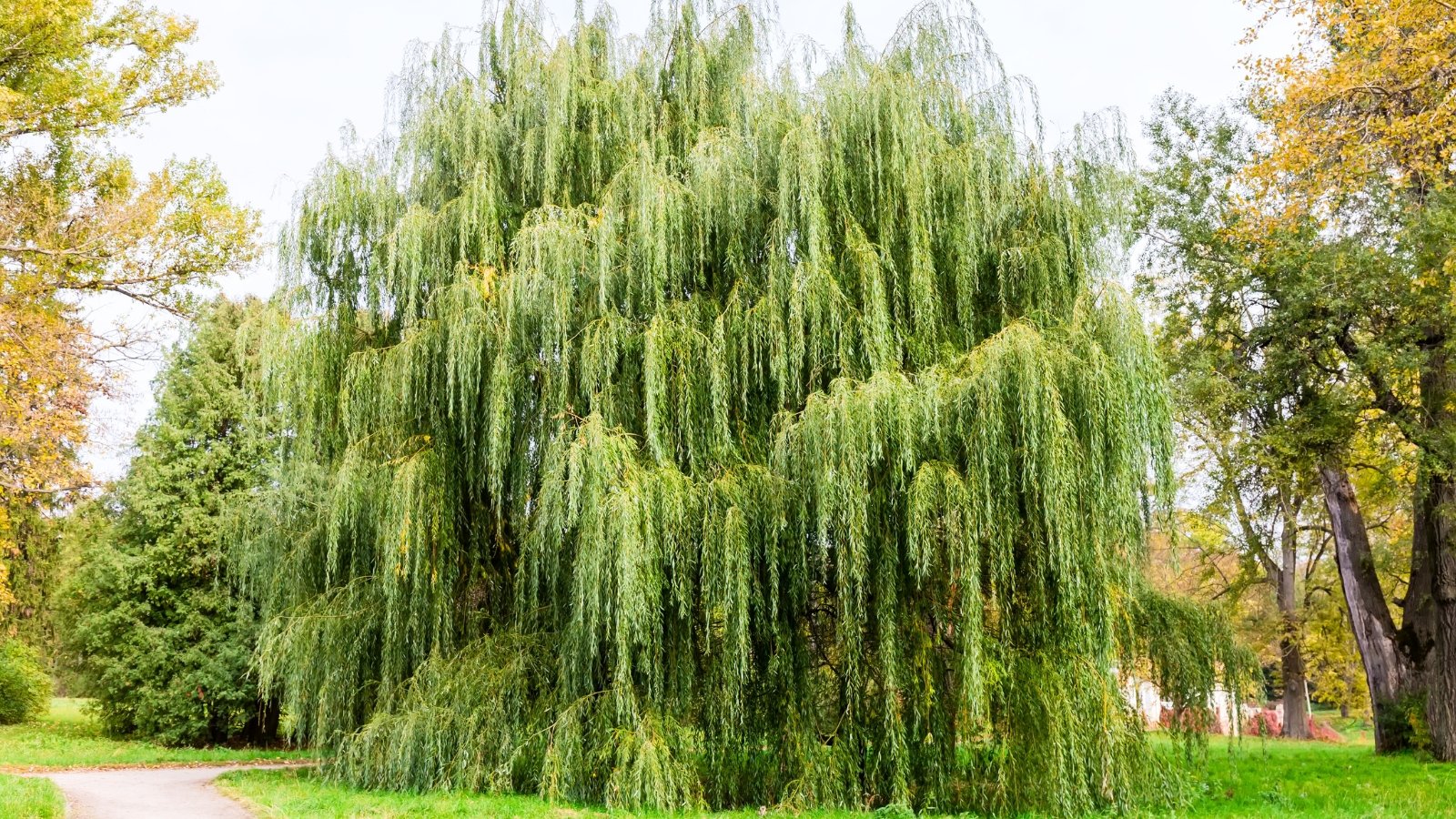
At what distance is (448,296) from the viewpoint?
9.70 m

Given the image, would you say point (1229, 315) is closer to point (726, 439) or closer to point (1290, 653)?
point (726, 439)

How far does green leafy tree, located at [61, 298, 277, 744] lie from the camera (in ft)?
56.0

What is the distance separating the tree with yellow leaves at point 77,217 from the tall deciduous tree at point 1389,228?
51.2 feet

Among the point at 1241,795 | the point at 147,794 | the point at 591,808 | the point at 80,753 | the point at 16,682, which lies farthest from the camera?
the point at 16,682

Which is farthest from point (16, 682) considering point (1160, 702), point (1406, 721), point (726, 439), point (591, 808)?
point (1406, 721)

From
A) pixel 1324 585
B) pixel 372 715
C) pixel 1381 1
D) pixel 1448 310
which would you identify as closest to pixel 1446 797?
pixel 1448 310

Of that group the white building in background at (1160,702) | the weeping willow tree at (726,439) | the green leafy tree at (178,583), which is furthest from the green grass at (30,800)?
the white building in background at (1160,702)

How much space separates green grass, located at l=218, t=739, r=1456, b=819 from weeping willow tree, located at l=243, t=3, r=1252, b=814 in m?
0.49

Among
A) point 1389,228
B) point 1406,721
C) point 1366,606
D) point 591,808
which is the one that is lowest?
point 1406,721

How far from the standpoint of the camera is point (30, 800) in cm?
854

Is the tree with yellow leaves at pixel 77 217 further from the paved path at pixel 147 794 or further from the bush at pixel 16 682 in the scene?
the bush at pixel 16 682

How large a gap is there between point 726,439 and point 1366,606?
37.2 feet

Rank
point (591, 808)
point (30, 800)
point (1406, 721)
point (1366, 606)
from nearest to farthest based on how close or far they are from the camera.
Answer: point (591, 808), point (30, 800), point (1406, 721), point (1366, 606)

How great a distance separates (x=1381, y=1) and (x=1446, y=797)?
8.12 meters
